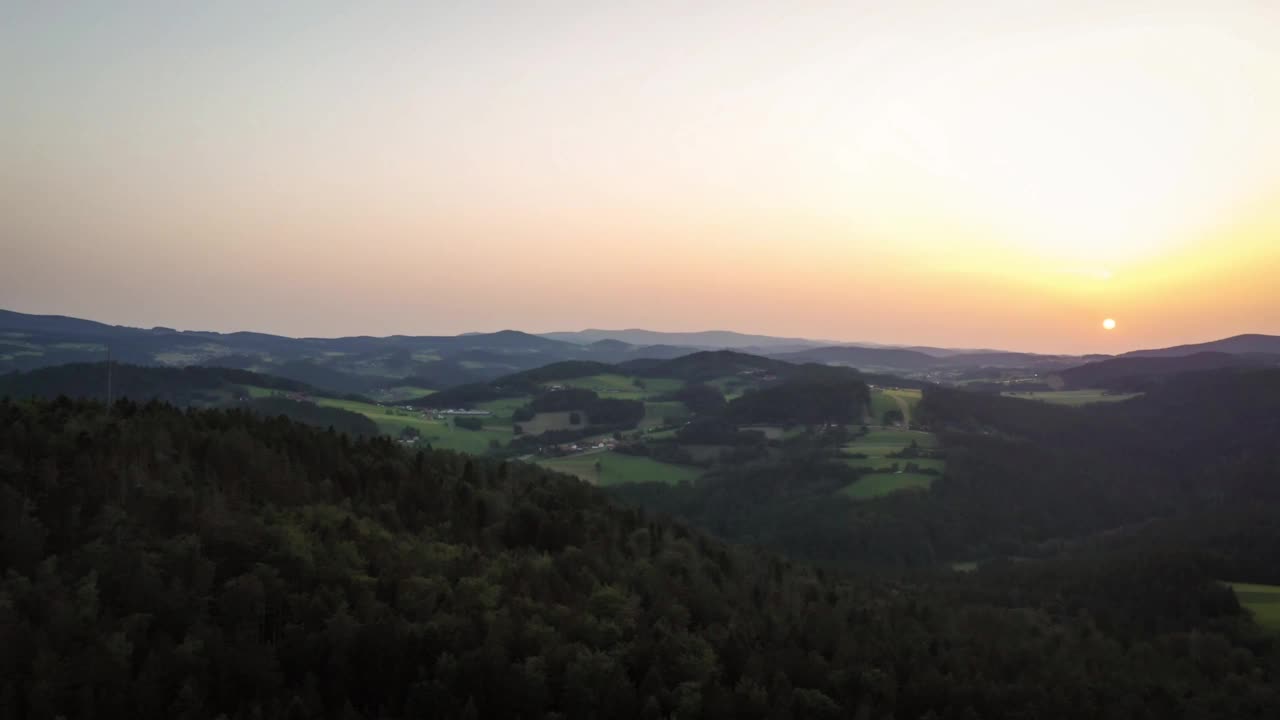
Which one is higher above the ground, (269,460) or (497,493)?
(269,460)

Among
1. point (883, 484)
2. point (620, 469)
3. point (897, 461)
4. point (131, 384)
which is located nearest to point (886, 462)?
point (897, 461)

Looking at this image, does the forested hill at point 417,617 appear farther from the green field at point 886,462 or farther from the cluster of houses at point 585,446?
the cluster of houses at point 585,446

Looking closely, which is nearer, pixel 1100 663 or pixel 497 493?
pixel 1100 663

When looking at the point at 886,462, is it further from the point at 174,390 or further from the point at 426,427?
the point at 174,390

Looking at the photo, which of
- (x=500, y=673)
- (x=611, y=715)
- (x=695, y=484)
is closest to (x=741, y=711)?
(x=611, y=715)

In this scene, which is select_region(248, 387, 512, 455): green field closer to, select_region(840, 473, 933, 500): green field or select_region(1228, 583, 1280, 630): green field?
select_region(840, 473, 933, 500): green field

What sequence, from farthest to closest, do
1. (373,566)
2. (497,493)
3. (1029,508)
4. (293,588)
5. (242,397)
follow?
(242,397), (1029,508), (497,493), (373,566), (293,588)

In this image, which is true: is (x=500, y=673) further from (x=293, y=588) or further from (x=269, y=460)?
(x=269, y=460)
